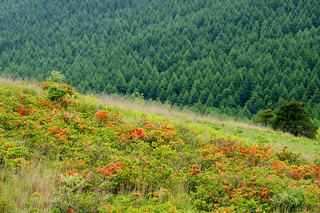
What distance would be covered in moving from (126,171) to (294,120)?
14.7m

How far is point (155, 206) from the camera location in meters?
3.85

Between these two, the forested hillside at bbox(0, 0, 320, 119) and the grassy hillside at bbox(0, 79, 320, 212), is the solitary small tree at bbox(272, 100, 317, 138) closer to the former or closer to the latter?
the grassy hillside at bbox(0, 79, 320, 212)

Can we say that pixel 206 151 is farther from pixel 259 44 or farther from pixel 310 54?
pixel 259 44

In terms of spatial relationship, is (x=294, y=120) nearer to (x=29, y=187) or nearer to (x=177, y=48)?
(x=29, y=187)

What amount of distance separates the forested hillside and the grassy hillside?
52516 mm

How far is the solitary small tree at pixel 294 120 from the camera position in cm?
1577

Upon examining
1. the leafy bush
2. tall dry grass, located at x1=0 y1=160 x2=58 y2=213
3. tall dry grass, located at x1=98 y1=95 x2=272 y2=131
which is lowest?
tall dry grass, located at x1=98 y1=95 x2=272 y2=131

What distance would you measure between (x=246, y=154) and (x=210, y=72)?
76.2m

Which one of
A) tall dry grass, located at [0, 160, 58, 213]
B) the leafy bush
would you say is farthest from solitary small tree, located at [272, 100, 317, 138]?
tall dry grass, located at [0, 160, 58, 213]

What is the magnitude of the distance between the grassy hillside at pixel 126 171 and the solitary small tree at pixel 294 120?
31.2 feet

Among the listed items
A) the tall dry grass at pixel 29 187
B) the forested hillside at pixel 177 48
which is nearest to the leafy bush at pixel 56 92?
the tall dry grass at pixel 29 187

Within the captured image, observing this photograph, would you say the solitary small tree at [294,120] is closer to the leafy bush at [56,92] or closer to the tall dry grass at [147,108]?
the tall dry grass at [147,108]

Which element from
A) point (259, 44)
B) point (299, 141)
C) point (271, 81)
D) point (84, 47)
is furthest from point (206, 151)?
point (84, 47)

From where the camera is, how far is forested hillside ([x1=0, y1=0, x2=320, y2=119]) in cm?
7125
